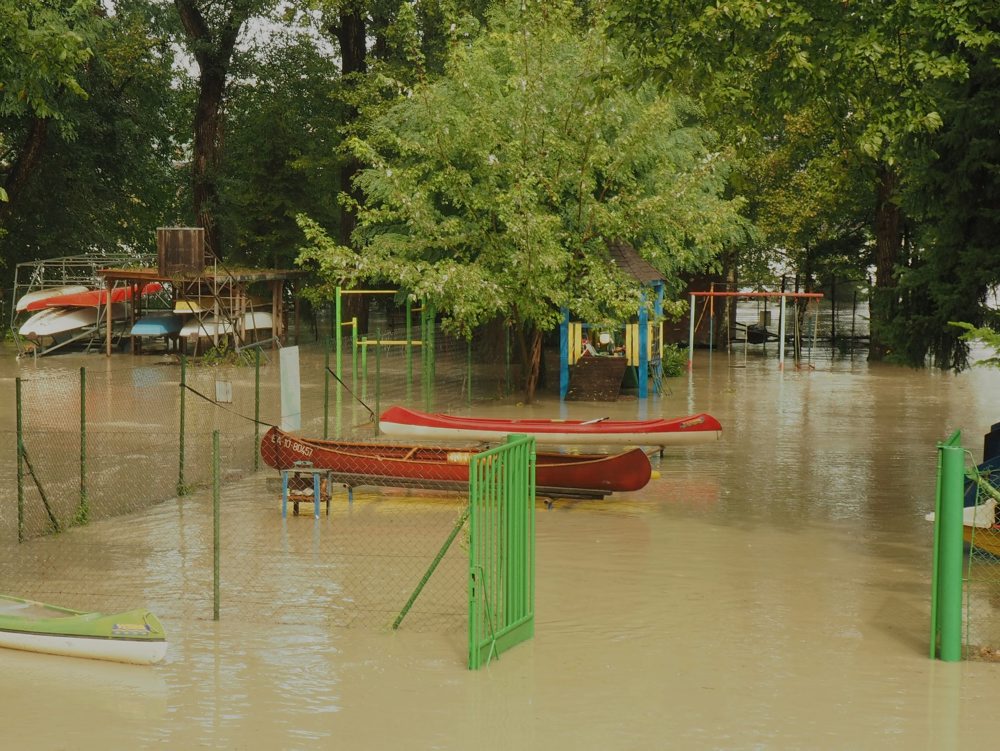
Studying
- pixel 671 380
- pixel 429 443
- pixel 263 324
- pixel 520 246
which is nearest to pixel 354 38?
pixel 263 324

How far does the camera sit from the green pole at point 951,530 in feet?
32.5

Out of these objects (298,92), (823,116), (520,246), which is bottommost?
(520,246)

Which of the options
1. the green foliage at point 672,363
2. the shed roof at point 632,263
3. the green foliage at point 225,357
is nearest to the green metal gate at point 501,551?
the shed roof at point 632,263

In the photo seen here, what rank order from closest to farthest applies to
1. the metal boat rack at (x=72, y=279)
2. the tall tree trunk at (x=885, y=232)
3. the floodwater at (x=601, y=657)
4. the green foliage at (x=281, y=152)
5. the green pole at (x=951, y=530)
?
the floodwater at (x=601, y=657) → the green pole at (x=951, y=530) → the tall tree trunk at (x=885, y=232) → the metal boat rack at (x=72, y=279) → the green foliage at (x=281, y=152)

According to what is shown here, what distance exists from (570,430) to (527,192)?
23.0 ft

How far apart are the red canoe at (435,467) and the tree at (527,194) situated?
8.78 metres

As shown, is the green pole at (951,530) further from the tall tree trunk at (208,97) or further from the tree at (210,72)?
the tall tree trunk at (208,97)

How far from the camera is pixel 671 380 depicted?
3453 centimetres

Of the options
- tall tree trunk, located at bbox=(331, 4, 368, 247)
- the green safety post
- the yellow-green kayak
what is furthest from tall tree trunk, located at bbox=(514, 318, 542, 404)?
the yellow-green kayak

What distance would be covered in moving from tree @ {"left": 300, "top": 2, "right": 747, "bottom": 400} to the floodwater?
9.11m

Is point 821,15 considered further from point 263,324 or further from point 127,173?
point 127,173

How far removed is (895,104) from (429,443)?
30.0 ft

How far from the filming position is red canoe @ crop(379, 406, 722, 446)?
19.4 metres

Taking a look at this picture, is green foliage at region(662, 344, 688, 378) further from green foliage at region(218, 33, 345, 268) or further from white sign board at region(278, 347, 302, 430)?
white sign board at region(278, 347, 302, 430)
